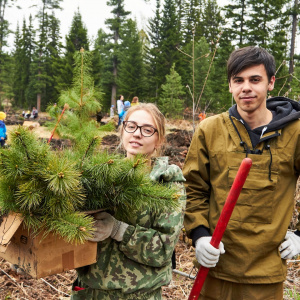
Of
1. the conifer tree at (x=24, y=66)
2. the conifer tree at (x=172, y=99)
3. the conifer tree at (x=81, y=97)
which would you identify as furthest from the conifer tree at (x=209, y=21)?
the conifer tree at (x=81, y=97)

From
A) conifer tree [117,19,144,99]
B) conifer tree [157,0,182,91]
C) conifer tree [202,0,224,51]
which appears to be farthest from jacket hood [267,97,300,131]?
conifer tree [202,0,224,51]

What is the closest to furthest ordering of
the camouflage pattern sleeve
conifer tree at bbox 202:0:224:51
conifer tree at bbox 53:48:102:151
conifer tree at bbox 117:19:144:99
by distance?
the camouflage pattern sleeve
conifer tree at bbox 53:48:102:151
conifer tree at bbox 117:19:144:99
conifer tree at bbox 202:0:224:51

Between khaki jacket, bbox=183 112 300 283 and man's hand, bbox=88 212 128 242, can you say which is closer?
man's hand, bbox=88 212 128 242

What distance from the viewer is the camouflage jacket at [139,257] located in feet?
5.35

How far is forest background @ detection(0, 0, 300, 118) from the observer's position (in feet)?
85.1

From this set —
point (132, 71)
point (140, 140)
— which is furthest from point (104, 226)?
point (132, 71)

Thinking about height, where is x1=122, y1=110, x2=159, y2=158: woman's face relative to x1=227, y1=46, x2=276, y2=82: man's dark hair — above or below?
below

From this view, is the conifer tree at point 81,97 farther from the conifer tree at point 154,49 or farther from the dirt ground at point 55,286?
the conifer tree at point 154,49

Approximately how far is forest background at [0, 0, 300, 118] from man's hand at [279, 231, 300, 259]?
21.2m

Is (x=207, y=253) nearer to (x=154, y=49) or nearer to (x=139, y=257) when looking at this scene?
(x=139, y=257)

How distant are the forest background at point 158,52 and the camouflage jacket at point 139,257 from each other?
21598 millimetres

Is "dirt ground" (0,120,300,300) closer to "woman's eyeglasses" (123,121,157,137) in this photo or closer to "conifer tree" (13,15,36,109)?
"woman's eyeglasses" (123,121,157,137)

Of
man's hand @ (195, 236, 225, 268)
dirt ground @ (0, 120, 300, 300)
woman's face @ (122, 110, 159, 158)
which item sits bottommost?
dirt ground @ (0, 120, 300, 300)

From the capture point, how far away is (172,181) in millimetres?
1764
